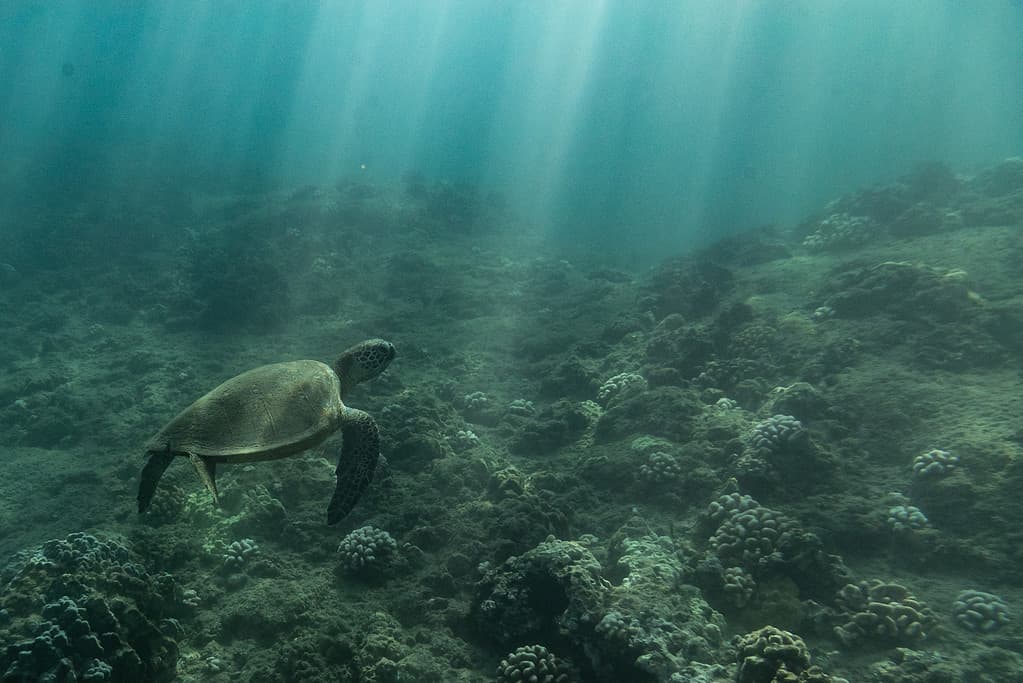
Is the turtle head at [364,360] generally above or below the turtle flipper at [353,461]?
above

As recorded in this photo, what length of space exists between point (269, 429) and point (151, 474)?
1.24m

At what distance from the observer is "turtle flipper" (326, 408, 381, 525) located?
5133 mm

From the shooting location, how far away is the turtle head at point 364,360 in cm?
632

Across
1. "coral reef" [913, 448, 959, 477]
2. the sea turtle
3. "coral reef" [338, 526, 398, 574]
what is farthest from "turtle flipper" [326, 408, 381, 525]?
"coral reef" [913, 448, 959, 477]

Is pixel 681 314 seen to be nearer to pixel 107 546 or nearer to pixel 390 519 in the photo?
pixel 390 519

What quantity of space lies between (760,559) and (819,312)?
24.7ft

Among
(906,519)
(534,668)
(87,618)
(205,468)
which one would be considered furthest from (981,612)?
(87,618)

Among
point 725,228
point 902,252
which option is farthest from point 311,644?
point 725,228

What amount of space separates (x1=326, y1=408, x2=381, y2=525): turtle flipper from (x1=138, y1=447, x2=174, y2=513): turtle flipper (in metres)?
1.59

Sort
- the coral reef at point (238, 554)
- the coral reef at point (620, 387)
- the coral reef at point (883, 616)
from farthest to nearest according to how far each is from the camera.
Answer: the coral reef at point (620, 387)
the coral reef at point (238, 554)
the coral reef at point (883, 616)

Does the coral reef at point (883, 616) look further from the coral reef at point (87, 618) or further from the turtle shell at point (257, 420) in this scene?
the coral reef at point (87, 618)

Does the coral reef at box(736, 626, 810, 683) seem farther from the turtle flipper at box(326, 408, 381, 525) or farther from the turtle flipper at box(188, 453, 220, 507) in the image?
the turtle flipper at box(188, 453, 220, 507)

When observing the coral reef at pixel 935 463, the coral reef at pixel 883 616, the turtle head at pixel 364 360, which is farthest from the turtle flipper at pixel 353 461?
the coral reef at pixel 935 463

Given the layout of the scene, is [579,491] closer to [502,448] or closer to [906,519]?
[502,448]
